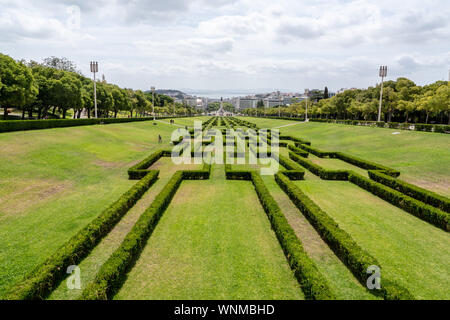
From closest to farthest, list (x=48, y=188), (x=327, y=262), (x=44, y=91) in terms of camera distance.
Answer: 1. (x=327, y=262)
2. (x=48, y=188)
3. (x=44, y=91)

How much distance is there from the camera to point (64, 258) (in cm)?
728

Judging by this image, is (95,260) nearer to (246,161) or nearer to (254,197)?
(254,197)

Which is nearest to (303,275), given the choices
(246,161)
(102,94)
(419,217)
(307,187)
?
(419,217)

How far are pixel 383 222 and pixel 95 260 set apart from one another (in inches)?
458

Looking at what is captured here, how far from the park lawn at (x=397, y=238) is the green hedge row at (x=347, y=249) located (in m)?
0.89

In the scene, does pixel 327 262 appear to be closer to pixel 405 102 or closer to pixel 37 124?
pixel 37 124

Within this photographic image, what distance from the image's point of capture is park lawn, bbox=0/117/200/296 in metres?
8.80

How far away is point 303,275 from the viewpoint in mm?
6730

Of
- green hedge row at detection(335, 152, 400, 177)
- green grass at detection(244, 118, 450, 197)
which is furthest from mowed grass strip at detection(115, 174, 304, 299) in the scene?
green grass at detection(244, 118, 450, 197)

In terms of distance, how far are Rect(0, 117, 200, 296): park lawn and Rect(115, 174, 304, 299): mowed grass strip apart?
Answer: 353 cm

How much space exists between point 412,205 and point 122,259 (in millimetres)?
12985

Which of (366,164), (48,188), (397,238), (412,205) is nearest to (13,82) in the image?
(48,188)

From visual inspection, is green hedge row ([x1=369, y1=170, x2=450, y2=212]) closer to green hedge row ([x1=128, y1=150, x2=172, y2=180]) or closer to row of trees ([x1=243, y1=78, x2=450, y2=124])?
green hedge row ([x1=128, y1=150, x2=172, y2=180])

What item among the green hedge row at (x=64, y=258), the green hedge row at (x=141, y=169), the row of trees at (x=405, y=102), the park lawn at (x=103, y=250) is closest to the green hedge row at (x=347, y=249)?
the park lawn at (x=103, y=250)
